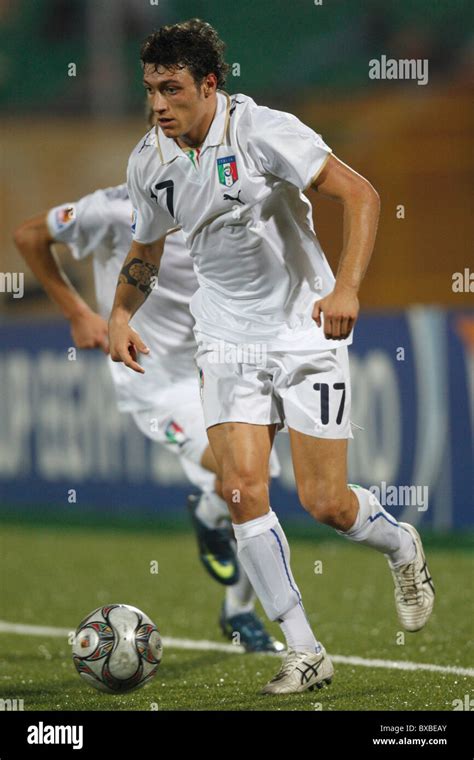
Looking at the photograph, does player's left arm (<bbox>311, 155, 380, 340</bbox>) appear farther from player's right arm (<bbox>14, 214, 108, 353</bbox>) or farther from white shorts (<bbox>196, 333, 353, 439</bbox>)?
player's right arm (<bbox>14, 214, 108, 353</bbox>)

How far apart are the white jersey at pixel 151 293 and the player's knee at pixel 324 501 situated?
6.45 ft

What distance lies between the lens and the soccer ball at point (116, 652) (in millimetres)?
5430

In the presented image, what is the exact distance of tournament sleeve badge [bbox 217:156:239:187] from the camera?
5207 millimetres

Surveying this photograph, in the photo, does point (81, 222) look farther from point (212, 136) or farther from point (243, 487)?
point (243, 487)

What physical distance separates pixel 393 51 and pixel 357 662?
12368mm

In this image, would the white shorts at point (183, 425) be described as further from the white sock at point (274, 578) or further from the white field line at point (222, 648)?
the white sock at point (274, 578)

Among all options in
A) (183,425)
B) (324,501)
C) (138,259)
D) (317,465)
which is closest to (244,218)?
(138,259)

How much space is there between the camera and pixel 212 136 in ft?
17.2

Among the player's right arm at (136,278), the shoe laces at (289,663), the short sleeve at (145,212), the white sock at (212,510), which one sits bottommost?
the shoe laces at (289,663)

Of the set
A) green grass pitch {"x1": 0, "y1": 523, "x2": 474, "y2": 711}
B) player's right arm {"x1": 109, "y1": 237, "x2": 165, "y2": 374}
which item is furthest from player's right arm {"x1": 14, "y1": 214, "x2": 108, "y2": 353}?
green grass pitch {"x1": 0, "y1": 523, "x2": 474, "y2": 711}

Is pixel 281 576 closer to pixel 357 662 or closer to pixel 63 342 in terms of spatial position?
pixel 357 662

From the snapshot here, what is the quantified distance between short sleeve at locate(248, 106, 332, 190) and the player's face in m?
0.22

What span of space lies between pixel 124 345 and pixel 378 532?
126 centimetres

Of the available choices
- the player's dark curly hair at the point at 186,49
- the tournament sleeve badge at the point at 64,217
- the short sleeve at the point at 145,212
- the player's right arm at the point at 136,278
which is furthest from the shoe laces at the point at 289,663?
the tournament sleeve badge at the point at 64,217
